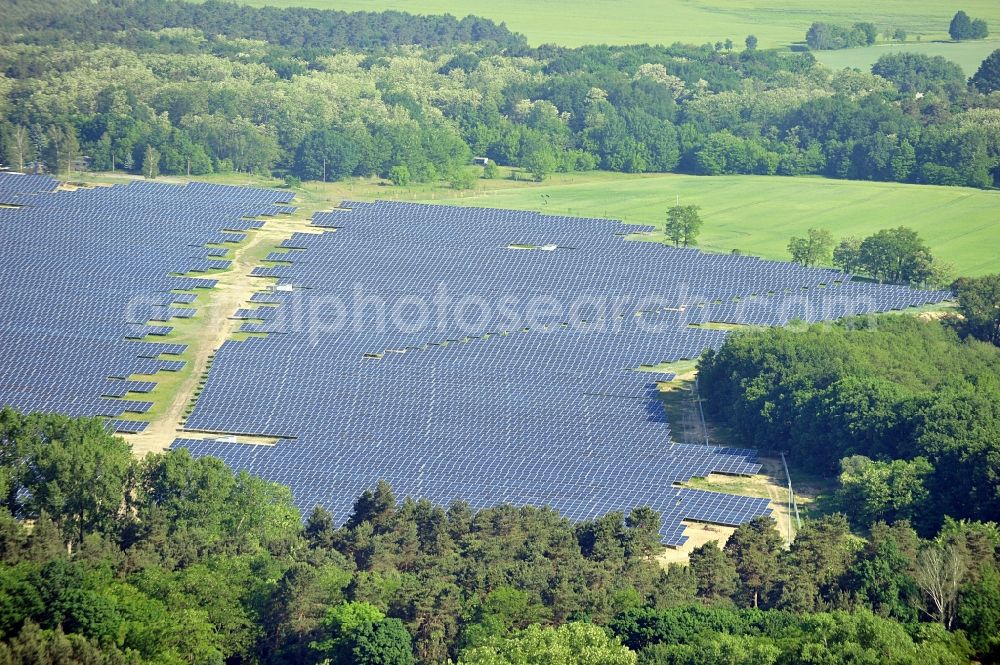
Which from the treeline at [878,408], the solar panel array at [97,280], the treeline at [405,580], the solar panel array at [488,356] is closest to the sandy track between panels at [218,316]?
the solar panel array at [97,280]

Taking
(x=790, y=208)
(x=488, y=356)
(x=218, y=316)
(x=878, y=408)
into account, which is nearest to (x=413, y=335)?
(x=488, y=356)

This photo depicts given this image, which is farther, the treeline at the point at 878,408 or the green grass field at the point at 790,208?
the green grass field at the point at 790,208

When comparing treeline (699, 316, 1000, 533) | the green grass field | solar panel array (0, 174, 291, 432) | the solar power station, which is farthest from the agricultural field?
treeline (699, 316, 1000, 533)

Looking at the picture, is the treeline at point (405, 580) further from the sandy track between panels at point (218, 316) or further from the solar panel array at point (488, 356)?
the sandy track between panels at point (218, 316)

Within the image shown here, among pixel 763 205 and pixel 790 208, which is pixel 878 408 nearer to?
pixel 790 208

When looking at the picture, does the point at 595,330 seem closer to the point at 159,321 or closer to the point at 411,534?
the point at 159,321

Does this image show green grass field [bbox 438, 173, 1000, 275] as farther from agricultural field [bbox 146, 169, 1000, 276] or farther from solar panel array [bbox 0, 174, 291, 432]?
solar panel array [bbox 0, 174, 291, 432]
